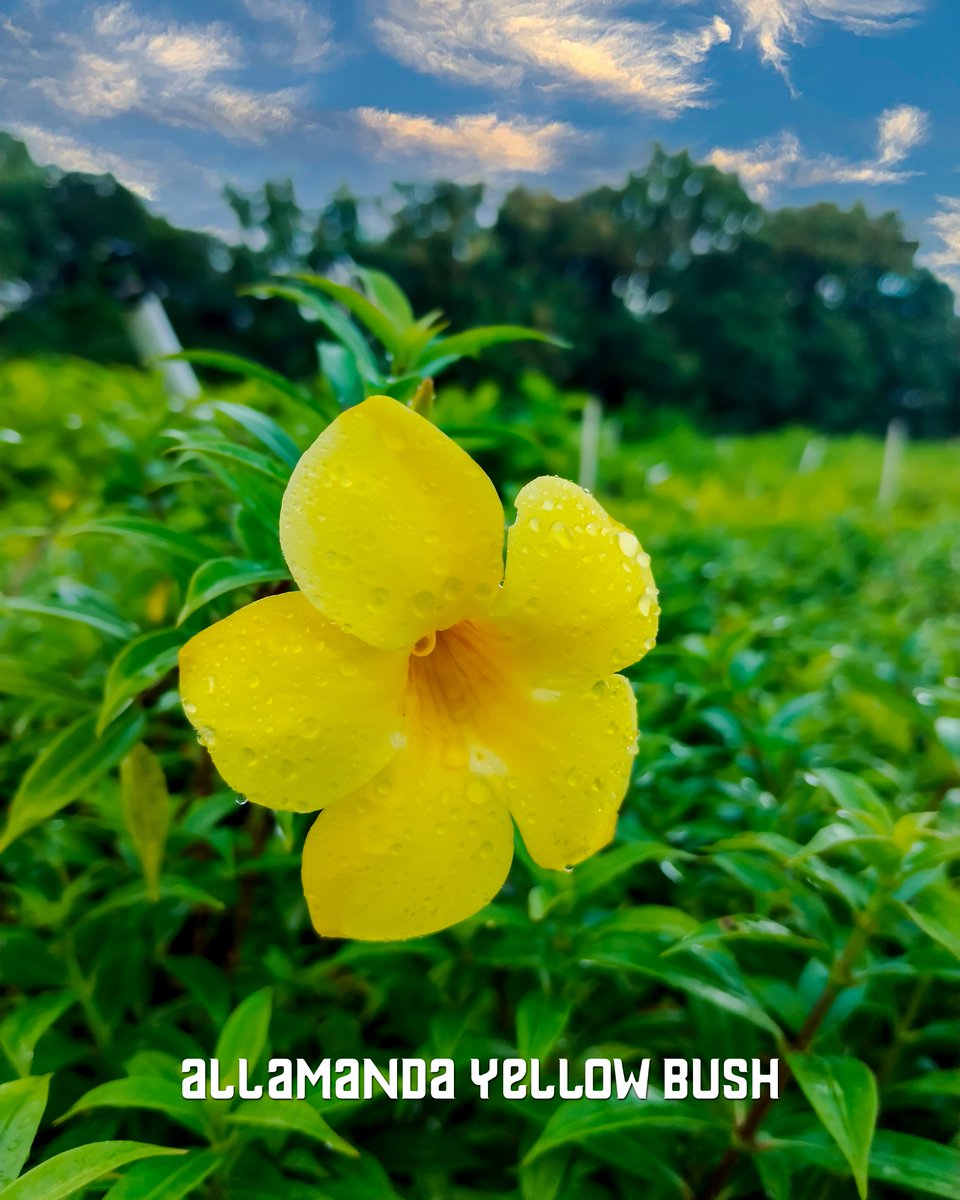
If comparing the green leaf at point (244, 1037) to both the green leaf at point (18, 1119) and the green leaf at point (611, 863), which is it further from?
the green leaf at point (611, 863)

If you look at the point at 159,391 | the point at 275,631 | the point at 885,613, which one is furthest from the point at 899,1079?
the point at 159,391

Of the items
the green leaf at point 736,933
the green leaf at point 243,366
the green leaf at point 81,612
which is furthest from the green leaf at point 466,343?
the green leaf at point 736,933

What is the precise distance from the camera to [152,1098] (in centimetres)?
48

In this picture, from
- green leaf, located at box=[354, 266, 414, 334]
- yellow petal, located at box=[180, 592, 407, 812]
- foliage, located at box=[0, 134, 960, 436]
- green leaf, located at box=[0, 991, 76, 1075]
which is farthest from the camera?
foliage, located at box=[0, 134, 960, 436]

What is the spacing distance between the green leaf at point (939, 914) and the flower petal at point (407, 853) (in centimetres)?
28

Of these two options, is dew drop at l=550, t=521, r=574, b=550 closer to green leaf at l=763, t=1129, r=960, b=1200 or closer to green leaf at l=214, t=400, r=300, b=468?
green leaf at l=214, t=400, r=300, b=468

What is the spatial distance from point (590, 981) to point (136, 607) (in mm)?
722

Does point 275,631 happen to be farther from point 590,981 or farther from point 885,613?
point 885,613

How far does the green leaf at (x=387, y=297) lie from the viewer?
76cm

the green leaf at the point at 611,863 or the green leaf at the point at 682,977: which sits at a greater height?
the green leaf at the point at 611,863

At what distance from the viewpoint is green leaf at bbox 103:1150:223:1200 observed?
437mm

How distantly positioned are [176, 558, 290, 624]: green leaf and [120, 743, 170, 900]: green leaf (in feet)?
0.45

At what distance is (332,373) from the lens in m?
0.71

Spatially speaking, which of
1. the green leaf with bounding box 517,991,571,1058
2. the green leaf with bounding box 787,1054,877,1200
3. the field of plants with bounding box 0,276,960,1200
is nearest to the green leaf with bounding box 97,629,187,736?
the field of plants with bounding box 0,276,960,1200
